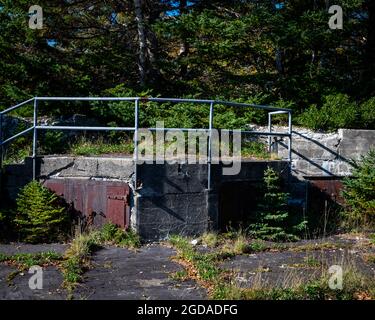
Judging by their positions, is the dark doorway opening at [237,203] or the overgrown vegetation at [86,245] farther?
the dark doorway opening at [237,203]

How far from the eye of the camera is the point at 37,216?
7.78m

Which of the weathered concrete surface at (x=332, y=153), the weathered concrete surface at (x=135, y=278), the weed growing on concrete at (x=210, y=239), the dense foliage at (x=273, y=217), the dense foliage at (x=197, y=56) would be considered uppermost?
the dense foliage at (x=197, y=56)

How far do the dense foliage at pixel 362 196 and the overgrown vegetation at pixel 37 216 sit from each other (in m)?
6.04

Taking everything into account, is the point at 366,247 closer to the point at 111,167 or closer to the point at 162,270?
the point at 162,270

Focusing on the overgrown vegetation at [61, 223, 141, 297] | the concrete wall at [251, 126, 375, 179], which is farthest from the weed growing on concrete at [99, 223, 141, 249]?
the concrete wall at [251, 126, 375, 179]

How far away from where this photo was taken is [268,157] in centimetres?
974

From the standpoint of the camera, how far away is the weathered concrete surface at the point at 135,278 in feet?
17.4

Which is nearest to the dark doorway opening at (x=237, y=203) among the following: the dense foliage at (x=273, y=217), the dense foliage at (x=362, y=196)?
the dense foliage at (x=273, y=217)

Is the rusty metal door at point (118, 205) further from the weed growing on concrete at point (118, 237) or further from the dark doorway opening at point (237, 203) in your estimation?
the dark doorway opening at point (237, 203)

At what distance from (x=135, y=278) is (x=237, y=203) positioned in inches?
136

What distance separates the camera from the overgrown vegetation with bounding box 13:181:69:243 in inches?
306

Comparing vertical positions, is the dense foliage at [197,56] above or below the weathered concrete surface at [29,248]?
above

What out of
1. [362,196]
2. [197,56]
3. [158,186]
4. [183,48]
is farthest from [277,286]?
[183,48]

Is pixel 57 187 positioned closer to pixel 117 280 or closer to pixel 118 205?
pixel 118 205
